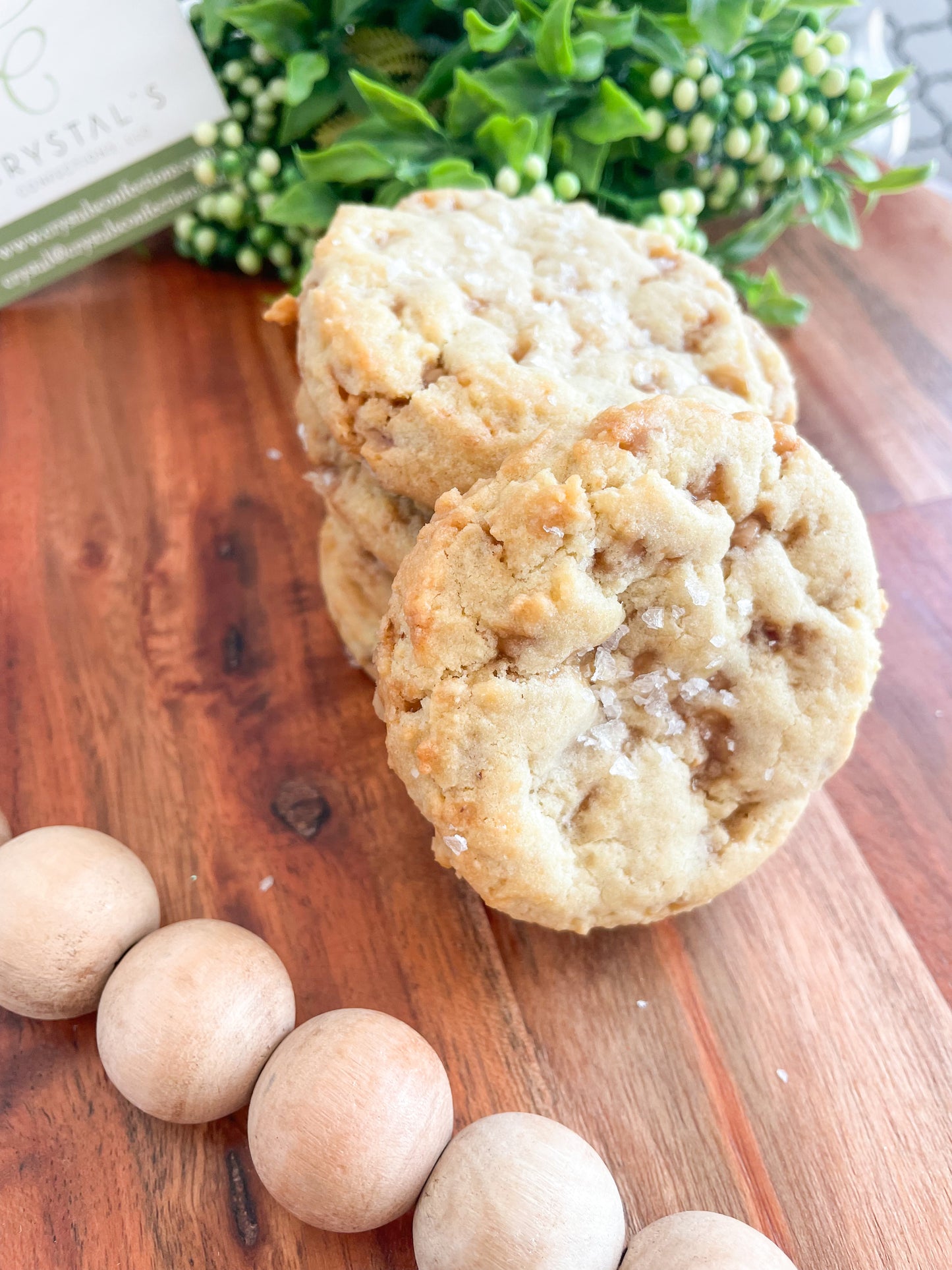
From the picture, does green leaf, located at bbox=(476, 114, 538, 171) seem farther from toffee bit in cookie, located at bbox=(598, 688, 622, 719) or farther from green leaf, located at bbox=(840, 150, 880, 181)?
toffee bit in cookie, located at bbox=(598, 688, 622, 719)

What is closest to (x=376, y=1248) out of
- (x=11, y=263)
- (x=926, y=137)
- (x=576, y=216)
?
(x=576, y=216)

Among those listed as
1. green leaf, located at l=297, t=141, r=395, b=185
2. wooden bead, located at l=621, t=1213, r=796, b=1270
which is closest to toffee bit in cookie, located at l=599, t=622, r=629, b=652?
wooden bead, located at l=621, t=1213, r=796, b=1270

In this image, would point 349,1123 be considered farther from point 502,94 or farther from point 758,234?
point 758,234

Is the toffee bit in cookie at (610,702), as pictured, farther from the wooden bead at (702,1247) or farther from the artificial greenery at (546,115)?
the artificial greenery at (546,115)

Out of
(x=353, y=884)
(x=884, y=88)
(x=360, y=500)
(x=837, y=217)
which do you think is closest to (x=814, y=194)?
(x=837, y=217)

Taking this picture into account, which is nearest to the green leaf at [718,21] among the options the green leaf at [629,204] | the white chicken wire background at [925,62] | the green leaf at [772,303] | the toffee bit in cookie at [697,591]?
the green leaf at [629,204]
